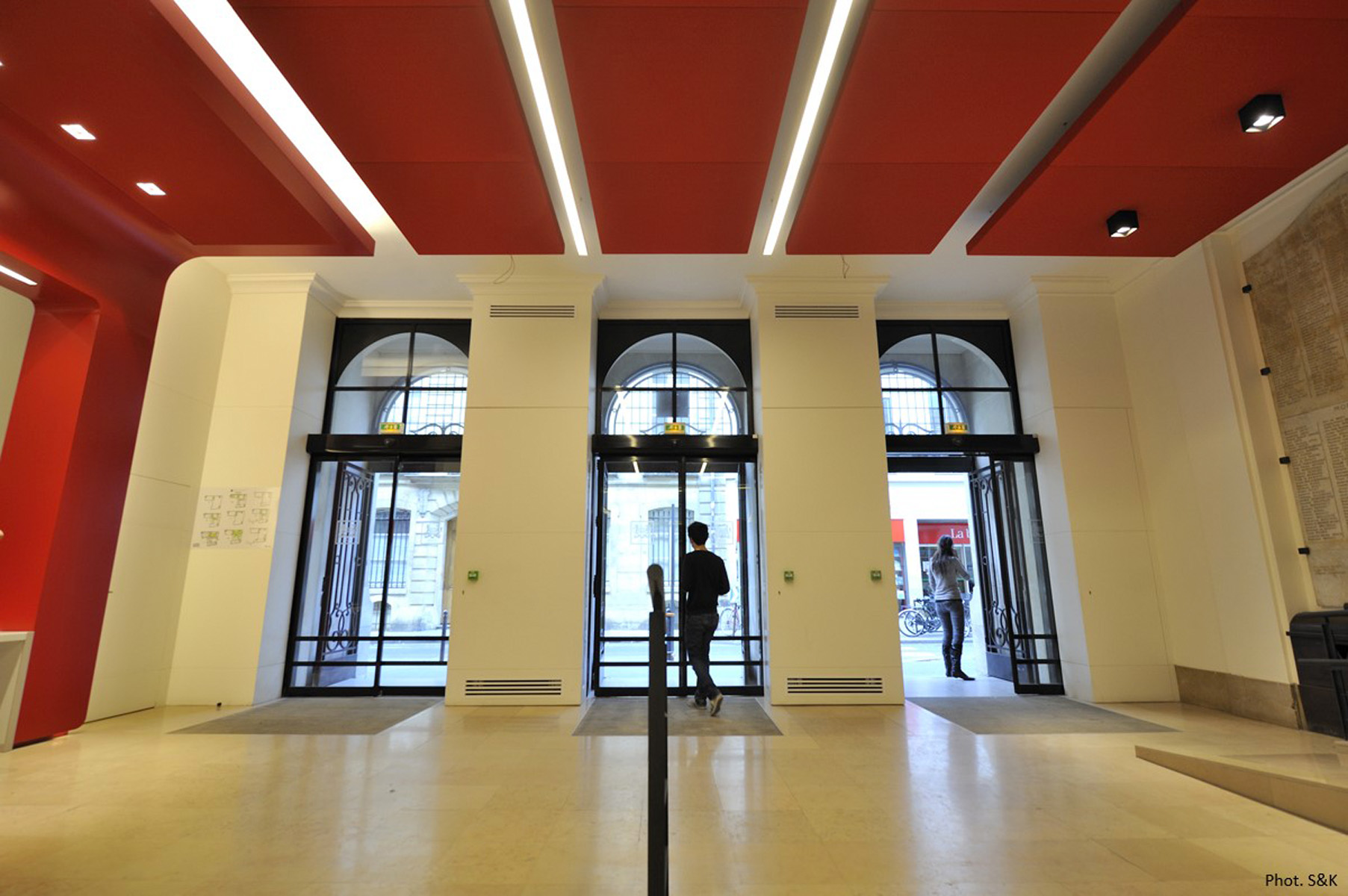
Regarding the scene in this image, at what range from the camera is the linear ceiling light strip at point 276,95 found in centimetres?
320

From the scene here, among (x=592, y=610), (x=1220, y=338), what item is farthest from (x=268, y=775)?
(x=1220, y=338)

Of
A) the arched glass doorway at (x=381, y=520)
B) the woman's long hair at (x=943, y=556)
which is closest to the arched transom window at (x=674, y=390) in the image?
the arched glass doorway at (x=381, y=520)

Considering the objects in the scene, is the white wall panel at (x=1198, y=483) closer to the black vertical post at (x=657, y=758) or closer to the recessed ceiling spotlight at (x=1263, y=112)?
the recessed ceiling spotlight at (x=1263, y=112)

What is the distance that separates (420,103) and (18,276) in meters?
2.99

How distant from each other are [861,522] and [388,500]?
5.01 meters

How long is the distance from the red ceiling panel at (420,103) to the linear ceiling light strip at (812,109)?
64.8 inches

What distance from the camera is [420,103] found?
10.3ft

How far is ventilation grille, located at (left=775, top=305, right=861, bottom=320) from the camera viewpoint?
6.26 m

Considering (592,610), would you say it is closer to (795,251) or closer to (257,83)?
(795,251)

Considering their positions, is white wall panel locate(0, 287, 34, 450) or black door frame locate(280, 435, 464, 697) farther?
black door frame locate(280, 435, 464, 697)

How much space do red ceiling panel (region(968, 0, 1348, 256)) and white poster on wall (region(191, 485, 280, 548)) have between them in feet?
22.7

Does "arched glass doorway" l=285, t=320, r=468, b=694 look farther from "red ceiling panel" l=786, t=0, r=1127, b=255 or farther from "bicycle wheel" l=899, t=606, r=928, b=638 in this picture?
"bicycle wheel" l=899, t=606, r=928, b=638

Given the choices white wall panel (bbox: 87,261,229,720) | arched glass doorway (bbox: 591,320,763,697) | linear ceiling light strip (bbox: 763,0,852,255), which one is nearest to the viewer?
linear ceiling light strip (bbox: 763,0,852,255)

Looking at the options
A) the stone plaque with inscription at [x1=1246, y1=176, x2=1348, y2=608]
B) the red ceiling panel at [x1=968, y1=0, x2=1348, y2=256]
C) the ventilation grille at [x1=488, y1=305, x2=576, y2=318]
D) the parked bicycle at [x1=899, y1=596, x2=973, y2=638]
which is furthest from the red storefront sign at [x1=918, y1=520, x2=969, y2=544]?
the ventilation grille at [x1=488, y1=305, x2=576, y2=318]
